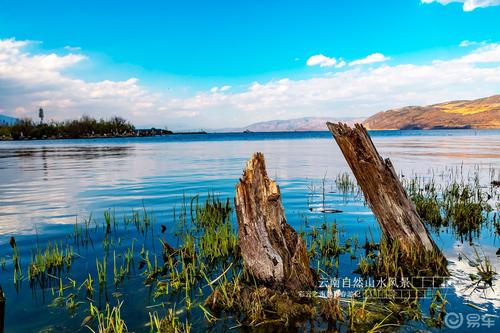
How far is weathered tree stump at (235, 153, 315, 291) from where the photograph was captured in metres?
6.72

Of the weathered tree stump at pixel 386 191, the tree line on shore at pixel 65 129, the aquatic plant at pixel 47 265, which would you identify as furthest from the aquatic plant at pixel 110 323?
the tree line on shore at pixel 65 129

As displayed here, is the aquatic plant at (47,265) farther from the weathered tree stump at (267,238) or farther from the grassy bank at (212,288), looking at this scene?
the weathered tree stump at (267,238)

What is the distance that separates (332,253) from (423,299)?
289 centimetres

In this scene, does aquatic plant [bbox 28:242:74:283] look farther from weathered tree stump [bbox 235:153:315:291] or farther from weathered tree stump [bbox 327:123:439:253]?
weathered tree stump [bbox 327:123:439:253]

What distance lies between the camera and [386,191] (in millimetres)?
8289

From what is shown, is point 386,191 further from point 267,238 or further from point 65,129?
point 65,129

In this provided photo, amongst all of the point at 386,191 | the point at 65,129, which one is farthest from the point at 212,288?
the point at 65,129

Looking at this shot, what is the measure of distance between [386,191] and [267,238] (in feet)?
10.7

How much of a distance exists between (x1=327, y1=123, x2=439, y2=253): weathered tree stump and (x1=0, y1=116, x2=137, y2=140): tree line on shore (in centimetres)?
16576

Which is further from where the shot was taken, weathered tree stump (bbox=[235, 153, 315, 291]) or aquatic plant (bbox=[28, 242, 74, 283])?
aquatic plant (bbox=[28, 242, 74, 283])

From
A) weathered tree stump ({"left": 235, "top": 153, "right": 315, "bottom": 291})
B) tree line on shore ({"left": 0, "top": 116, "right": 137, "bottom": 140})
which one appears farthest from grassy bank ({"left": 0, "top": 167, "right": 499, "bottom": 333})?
tree line on shore ({"left": 0, "top": 116, "right": 137, "bottom": 140})

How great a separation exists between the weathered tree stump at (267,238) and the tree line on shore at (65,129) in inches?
6525

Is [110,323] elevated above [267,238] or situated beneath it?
situated beneath

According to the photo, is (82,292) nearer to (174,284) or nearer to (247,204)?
(174,284)
